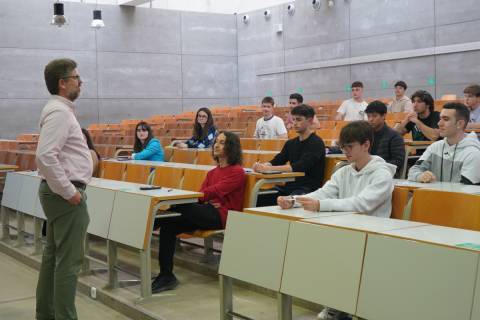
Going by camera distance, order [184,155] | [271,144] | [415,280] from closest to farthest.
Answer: [415,280], [184,155], [271,144]

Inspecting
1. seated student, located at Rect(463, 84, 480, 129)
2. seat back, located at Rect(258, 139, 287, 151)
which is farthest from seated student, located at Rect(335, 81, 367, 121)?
seated student, located at Rect(463, 84, 480, 129)

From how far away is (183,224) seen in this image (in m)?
3.72

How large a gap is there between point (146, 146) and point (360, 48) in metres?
7.80

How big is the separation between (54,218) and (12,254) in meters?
2.57

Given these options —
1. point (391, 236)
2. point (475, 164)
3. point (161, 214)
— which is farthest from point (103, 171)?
point (391, 236)

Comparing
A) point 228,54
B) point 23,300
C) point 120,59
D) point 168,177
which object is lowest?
point 23,300

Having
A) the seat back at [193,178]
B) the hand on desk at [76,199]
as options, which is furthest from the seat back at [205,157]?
the hand on desk at [76,199]

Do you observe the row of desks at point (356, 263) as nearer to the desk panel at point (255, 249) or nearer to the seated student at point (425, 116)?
the desk panel at point (255, 249)

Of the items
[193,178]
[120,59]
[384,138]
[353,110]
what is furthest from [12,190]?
[120,59]

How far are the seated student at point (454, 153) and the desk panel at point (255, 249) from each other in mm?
1179

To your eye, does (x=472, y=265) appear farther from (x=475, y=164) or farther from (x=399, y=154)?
(x=399, y=154)

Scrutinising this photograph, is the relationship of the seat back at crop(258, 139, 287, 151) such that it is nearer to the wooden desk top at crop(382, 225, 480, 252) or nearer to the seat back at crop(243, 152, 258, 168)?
the seat back at crop(243, 152, 258, 168)

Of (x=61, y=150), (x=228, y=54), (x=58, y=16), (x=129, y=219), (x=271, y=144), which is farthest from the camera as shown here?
(x=228, y=54)

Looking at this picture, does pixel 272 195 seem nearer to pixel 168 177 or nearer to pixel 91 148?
pixel 168 177
